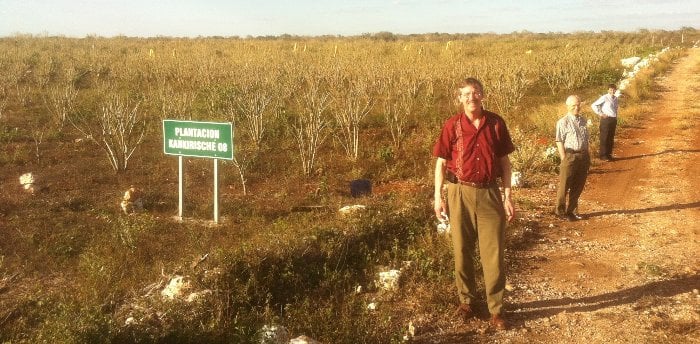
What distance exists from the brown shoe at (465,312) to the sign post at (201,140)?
3.49 metres

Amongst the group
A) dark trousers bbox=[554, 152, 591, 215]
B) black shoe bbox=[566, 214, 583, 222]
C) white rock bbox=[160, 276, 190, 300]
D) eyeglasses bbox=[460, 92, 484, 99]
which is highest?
eyeglasses bbox=[460, 92, 484, 99]

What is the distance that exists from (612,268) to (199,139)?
4.61 meters

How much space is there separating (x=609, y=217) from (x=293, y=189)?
4.66 metres

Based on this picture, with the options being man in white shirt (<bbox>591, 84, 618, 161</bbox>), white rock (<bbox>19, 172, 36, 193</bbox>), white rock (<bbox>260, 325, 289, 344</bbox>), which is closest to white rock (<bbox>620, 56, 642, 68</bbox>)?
man in white shirt (<bbox>591, 84, 618, 161</bbox>)

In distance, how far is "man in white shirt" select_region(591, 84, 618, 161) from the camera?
891cm

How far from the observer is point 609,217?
20.3 ft

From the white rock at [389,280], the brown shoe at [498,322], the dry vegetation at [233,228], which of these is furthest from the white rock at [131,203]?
the brown shoe at [498,322]

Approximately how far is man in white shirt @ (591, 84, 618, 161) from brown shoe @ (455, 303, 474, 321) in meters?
6.23

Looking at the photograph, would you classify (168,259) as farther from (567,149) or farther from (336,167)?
(336,167)

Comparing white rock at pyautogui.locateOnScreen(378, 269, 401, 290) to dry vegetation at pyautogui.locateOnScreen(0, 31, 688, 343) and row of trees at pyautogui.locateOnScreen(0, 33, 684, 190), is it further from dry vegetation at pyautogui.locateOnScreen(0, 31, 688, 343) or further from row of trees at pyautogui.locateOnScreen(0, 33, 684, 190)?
row of trees at pyautogui.locateOnScreen(0, 33, 684, 190)

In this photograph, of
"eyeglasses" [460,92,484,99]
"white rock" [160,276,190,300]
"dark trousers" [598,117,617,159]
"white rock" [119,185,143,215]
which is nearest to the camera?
"eyeglasses" [460,92,484,99]

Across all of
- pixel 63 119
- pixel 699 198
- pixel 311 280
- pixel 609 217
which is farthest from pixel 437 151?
pixel 63 119

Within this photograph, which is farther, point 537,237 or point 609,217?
point 609,217

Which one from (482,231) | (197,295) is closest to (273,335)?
(197,295)
